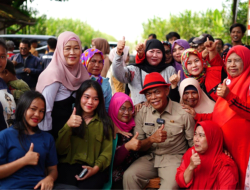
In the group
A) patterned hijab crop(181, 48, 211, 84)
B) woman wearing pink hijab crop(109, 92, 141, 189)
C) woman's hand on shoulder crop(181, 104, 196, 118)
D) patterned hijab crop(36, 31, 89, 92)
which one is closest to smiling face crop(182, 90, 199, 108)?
woman's hand on shoulder crop(181, 104, 196, 118)

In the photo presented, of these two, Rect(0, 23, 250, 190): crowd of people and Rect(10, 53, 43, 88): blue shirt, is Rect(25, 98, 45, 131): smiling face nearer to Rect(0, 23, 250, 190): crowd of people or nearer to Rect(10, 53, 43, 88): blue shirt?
Rect(0, 23, 250, 190): crowd of people

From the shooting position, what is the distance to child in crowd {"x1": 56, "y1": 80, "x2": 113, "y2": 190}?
9.71 ft

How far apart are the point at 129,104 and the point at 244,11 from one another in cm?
1176

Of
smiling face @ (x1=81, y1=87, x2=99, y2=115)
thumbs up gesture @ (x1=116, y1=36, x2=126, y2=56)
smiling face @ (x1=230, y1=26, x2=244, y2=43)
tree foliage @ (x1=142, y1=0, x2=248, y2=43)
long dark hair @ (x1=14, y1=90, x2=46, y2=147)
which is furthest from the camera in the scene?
tree foliage @ (x1=142, y1=0, x2=248, y2=43)

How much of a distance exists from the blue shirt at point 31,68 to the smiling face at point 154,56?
3509mm

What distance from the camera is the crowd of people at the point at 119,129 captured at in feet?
8.75

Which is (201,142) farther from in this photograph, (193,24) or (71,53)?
(193,24)

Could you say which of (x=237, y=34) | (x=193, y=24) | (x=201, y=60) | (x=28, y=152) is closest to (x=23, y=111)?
(x=28, y=152)

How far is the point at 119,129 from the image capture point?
349 cm

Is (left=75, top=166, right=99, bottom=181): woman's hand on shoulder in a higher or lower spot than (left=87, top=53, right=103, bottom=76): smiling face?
lower

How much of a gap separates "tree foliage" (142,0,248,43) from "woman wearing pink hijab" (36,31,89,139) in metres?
12.1

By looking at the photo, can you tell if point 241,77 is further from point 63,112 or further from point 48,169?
point 48,169

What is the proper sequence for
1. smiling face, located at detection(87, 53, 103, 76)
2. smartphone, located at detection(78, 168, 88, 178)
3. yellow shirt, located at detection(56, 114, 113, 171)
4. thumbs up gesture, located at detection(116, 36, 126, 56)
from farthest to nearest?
smiling face, located at detection(87, 53, 103, 76) < thumbs up gesture, located at detection(116, 36, 126, 56) < yellow shirt, located at detection(56, 114, 113, 171) < smartphone, located at detection(78, 168, 88, 178)

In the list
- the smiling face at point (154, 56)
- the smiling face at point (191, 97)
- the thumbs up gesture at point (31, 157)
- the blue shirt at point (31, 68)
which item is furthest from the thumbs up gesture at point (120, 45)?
the blue shirt at point (31, 68)
